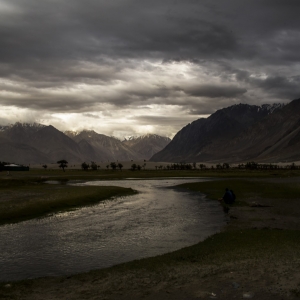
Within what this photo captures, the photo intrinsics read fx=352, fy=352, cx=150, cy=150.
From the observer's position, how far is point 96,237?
26.5 m

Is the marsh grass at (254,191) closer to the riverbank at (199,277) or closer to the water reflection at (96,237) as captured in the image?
the water reflection at (96,237)

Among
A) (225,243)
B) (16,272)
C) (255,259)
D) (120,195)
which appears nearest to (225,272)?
(255,259)

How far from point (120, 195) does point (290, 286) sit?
45217 millimetres

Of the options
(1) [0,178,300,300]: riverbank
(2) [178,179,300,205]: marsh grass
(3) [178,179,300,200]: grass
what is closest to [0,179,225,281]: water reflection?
(1) [0,178,300,300]: riverbank

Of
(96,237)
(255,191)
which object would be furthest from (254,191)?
(96,237)

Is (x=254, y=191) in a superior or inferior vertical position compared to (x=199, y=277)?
inferior

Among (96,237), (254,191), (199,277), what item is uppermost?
(199,277)

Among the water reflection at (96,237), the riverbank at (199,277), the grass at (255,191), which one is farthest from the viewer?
the grass at (255,191)

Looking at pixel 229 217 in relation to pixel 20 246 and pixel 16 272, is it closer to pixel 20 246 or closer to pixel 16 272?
pixel 20 246

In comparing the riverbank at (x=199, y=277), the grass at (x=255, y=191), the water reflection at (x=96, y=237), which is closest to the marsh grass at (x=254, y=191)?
the grass at (x=255, y=191)

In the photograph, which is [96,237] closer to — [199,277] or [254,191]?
[199,277]

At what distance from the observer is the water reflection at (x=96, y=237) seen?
65.7 feet

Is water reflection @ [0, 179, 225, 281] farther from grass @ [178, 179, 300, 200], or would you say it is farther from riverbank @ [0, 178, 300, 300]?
grass @ [178, 179, 300, 200]

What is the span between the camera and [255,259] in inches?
736
